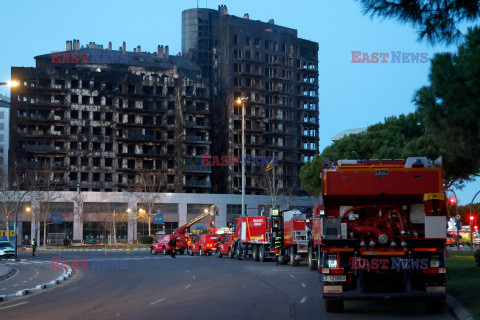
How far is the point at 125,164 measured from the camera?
115 meters

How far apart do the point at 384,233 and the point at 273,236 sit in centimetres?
2628

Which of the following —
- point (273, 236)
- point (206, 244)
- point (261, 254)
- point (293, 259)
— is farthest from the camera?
point (206, 244)

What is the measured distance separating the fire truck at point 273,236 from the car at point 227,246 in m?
1.08

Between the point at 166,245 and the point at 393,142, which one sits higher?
the point at 393,142

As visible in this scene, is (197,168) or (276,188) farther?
(276,188)

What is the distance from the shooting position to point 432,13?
10625 mm

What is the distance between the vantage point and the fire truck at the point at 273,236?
123ft

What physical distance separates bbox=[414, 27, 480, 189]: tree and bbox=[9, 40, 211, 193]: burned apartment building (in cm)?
9616

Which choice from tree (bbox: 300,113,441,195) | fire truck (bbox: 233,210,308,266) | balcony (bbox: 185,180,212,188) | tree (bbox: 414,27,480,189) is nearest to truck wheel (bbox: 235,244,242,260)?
fire truck (bbox: 233,210,308,266)

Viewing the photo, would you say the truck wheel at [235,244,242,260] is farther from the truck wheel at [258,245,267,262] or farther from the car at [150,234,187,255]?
the car at [150,234,187,255]

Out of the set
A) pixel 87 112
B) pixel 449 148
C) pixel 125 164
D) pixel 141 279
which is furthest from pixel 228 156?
pixel 449 148

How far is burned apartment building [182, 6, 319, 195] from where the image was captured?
120m

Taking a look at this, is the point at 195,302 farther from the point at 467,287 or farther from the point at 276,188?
the point at 276,188

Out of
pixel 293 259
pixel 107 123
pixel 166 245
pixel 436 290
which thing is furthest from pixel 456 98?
pixel 107 123
